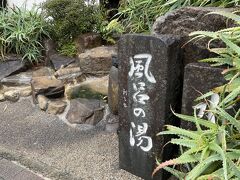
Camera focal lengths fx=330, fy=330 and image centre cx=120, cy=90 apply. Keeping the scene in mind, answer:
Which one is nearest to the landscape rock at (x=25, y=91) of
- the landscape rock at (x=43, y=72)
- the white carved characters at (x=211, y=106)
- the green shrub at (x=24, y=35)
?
→ the landscape rock at (x=43, y=72)

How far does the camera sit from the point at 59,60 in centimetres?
546

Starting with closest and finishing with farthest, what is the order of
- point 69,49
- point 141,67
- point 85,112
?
point 141,67 → point 85,112 → point 69,49

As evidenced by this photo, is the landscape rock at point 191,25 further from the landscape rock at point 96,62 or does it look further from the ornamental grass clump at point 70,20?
the ornamental grass clump at point 70,20

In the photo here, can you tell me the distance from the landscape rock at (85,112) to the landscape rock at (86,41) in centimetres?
116

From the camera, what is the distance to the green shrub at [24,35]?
223 inches

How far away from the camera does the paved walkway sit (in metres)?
3.40

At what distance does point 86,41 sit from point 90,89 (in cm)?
104

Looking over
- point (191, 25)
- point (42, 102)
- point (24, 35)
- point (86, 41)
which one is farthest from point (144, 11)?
point (24, 35)

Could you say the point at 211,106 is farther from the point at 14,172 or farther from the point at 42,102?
the point at 42,102

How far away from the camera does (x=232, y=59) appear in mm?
2383

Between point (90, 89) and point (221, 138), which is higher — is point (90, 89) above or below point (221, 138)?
below

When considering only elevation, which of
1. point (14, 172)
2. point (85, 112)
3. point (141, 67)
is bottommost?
point (14, 172)

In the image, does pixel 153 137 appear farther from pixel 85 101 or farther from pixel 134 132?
pixel 85 101

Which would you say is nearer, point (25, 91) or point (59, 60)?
point (25, 91)
